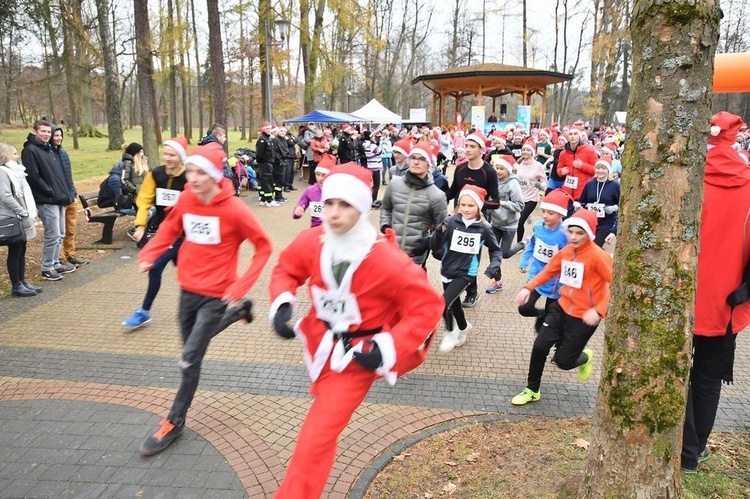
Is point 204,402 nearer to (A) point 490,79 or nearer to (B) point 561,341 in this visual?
(B) point 561,341

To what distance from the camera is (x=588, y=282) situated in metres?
4.45

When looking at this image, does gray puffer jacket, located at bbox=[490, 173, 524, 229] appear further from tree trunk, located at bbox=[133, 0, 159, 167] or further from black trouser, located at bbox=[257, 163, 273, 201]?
tree trunk, located at bbox=[133, 0, 159, 167]

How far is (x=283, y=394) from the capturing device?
196 inches

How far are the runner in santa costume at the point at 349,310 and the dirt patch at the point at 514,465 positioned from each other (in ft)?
3.57

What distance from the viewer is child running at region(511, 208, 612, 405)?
4.43m

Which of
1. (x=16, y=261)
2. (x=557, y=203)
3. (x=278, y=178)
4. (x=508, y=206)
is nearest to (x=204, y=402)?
(x=557, y=203)

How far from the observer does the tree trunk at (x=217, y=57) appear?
17344 millimetres

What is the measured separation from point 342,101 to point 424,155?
2028 inches

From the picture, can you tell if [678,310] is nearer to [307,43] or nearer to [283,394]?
[283,394]

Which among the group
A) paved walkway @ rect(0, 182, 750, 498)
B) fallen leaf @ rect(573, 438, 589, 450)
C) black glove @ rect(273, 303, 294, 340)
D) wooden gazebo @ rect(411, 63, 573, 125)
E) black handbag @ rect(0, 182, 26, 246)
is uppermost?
wooden gazebo @ rect(411, 63, 573, 125)

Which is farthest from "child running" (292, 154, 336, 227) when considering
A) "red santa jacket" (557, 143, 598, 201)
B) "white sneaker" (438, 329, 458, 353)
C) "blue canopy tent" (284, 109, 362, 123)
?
"blue canopy tent" (284, 109, 362, 123)

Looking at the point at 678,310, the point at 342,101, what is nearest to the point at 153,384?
the point at 678,310

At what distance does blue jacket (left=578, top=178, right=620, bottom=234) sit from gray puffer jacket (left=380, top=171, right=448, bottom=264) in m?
3.26

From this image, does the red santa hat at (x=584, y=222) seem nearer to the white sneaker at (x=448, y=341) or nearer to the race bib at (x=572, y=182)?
the white sneaker at (x=448, y=341)
